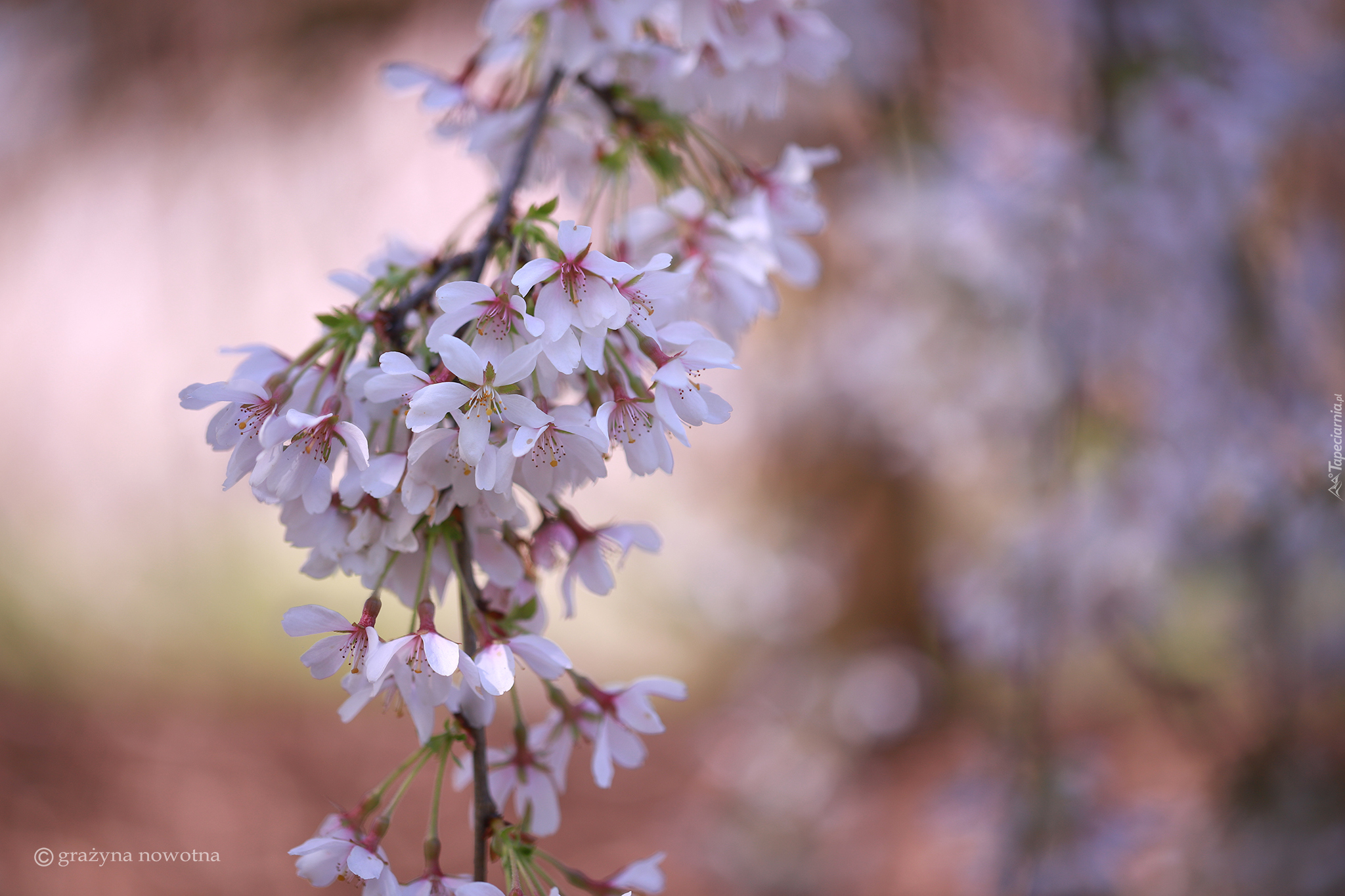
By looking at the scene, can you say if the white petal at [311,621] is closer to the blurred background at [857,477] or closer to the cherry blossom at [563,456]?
the cherry blossom at [563,456]

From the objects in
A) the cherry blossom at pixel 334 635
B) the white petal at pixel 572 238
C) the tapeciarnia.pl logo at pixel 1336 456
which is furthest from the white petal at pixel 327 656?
the tapeciarnia.pl logo at pixel 1336 456

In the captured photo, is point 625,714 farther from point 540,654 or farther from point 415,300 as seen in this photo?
point 415,300

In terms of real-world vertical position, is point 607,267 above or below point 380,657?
above

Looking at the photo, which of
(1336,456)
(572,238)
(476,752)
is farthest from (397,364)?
(1336,456)

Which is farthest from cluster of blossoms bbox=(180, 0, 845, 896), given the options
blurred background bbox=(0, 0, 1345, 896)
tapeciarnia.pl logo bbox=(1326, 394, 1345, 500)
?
tapeciarnia.pl logo bbox=(1326, 394, 1345, 500)

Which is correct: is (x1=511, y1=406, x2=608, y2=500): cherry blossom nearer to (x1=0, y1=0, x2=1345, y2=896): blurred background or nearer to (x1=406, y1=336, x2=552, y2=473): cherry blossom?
(x1=406, y1=336, x2=552, y2=473): cherry blossom

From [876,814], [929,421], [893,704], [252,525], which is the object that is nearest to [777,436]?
[929,421]
